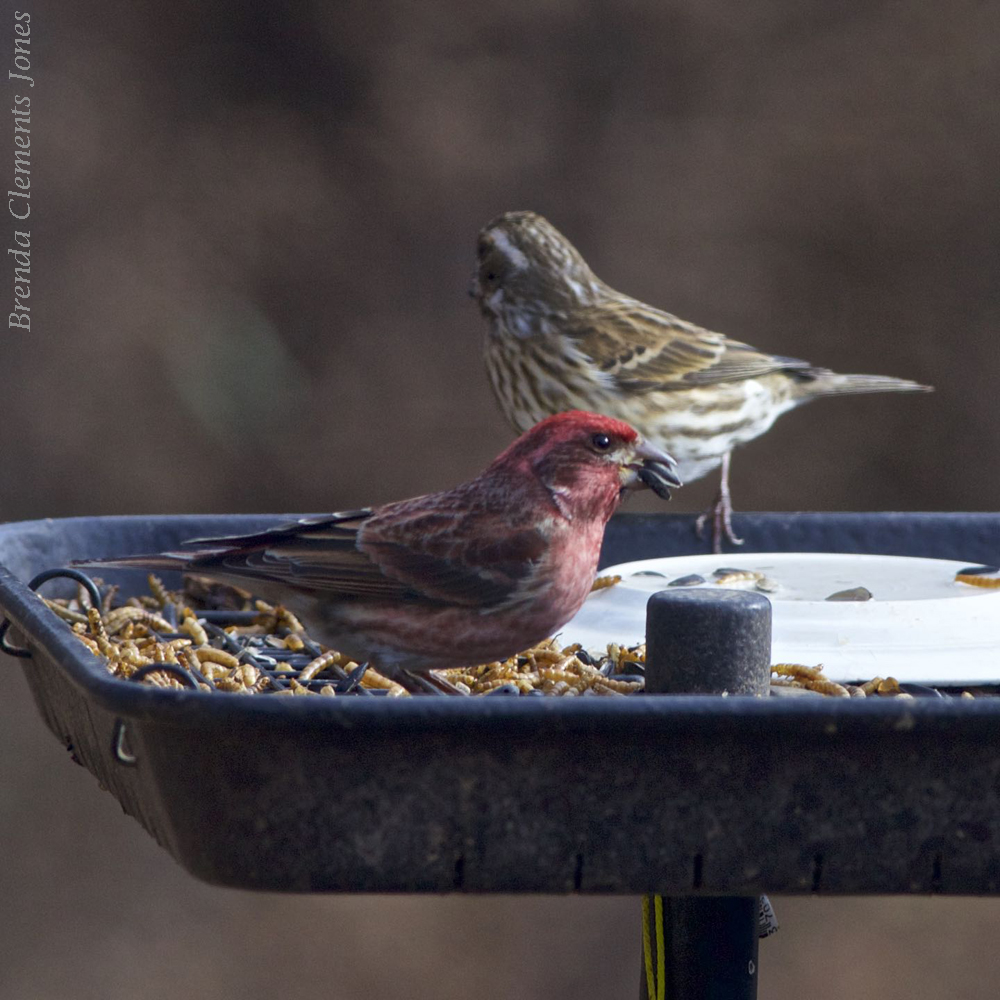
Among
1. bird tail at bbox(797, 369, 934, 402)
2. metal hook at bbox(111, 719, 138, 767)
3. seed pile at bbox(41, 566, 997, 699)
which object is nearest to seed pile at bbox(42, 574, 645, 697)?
seed pile at bbox(41, 566, 997, 699)

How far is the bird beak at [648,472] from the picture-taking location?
2.91 m

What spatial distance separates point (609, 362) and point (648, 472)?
103 inches

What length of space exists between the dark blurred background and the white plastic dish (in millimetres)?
4420

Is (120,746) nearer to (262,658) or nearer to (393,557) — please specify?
(393,557)

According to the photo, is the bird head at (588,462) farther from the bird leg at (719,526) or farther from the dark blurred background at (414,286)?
the dark blurred background at (414,286)

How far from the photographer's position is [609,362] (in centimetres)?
551

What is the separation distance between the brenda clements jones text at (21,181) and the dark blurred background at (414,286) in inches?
2.9

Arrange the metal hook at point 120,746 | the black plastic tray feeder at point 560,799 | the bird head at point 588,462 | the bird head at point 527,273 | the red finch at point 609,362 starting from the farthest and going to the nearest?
the bird head at point 527,273 → the red finch at point 609,362 → the bird head at point 588,462 → the metal hook at point 120,746 → the black plastic tray feeder at point 560,799

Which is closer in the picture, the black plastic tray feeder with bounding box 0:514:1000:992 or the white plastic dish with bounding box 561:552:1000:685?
the black plastic tray feeder with bounding box 0:514:1000:992

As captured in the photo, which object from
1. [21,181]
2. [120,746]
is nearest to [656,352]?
[21,181]

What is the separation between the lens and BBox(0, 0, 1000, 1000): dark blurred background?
7691 mm

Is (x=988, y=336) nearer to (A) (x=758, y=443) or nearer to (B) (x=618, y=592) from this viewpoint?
(A) (x=758, y=443)

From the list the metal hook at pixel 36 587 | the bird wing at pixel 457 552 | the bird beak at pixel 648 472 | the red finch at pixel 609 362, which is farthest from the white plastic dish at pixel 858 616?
the red finch at pixel 609 362

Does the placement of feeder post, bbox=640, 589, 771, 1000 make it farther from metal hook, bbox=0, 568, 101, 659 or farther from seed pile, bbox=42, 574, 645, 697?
metal hook, bbox=0, 568, 101, 659
